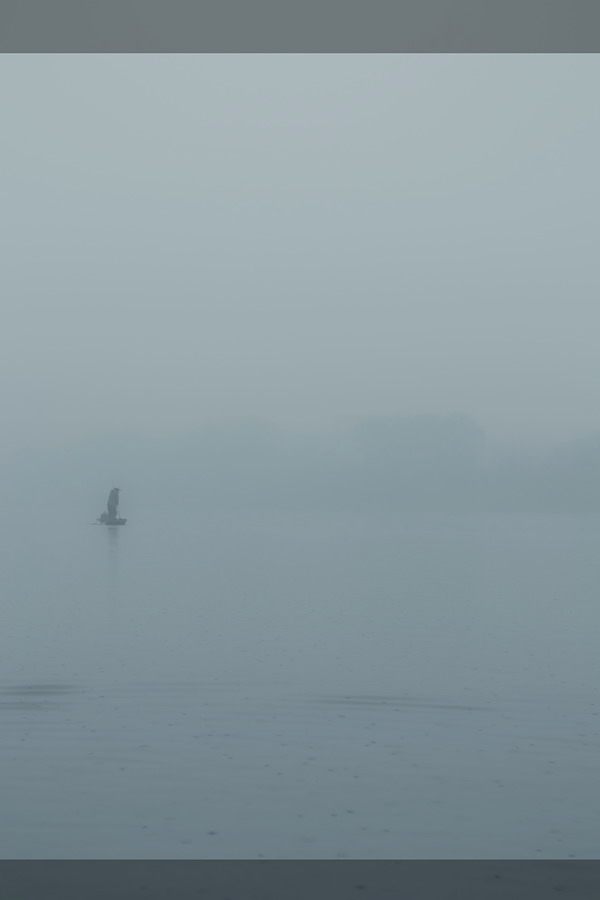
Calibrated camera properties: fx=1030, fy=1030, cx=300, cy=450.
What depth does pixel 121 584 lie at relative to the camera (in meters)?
37.5

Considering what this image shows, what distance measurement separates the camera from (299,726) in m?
14.3

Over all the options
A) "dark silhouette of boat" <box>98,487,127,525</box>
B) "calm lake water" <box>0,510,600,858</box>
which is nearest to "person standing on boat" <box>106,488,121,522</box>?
"dark silhouette of boat" <box>98,487,127,525</box>

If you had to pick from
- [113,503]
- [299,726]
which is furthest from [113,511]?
[299,726]

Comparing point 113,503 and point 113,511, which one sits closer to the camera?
point 113,503

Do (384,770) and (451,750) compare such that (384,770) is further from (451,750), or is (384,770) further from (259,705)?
(259,705)

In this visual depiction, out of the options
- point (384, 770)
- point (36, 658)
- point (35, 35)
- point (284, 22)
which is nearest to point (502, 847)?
point (384, 770)

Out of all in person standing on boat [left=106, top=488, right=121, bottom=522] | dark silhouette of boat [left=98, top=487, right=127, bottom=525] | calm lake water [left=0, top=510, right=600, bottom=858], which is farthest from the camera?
dark silhouette of boat [left=98, top=487, right=127, bottom=525]

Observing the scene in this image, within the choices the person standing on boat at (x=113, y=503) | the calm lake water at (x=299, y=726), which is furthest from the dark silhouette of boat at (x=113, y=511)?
the calm lake water at (x=299, y=726)

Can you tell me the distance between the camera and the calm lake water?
9727 millimetres

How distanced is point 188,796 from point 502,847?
3360 mm

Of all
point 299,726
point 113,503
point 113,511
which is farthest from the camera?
point 113,511

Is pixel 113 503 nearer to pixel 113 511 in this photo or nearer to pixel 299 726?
pixel 113 511

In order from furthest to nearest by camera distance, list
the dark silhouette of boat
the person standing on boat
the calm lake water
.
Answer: the dark silhouette of boat < the person standing on boat < the calm lake water

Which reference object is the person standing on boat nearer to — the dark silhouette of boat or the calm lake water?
the dark silhouette of boat
